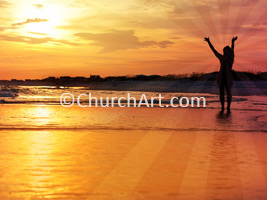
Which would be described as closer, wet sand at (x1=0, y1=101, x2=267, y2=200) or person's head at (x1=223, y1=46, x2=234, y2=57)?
wet sand at (x1=0, y1=101, x2=267, y2=200)

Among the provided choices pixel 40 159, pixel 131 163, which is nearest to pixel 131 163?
pixel 131 163

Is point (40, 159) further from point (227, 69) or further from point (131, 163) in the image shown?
point (227, 69)

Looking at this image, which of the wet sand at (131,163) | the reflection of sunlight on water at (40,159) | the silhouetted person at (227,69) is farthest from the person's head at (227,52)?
the reflection of sunlight on water at (40,159)

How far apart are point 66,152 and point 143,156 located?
1270 mm

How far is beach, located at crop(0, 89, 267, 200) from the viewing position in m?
3.92

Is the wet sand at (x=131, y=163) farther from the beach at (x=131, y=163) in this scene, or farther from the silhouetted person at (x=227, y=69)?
the silhouetted person at (x=227, y=69)

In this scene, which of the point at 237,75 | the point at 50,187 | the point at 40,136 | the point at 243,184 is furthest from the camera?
the point at 237,75

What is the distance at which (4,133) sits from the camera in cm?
789

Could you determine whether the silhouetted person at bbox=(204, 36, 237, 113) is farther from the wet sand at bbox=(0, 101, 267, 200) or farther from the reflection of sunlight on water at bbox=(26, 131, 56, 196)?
the reflection of sunlight on water at bbox=(26, 131, 56, 196)

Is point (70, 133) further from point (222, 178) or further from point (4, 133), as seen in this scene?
point (222, 178)

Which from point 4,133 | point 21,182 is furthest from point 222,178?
point 4,133

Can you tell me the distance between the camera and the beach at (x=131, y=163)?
392 cm

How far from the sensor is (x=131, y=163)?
17.0 ft

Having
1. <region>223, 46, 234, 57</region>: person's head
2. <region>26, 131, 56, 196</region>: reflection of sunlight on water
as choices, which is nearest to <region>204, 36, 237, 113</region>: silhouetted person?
<region>223, 46, 234, 57</region>: person's head
